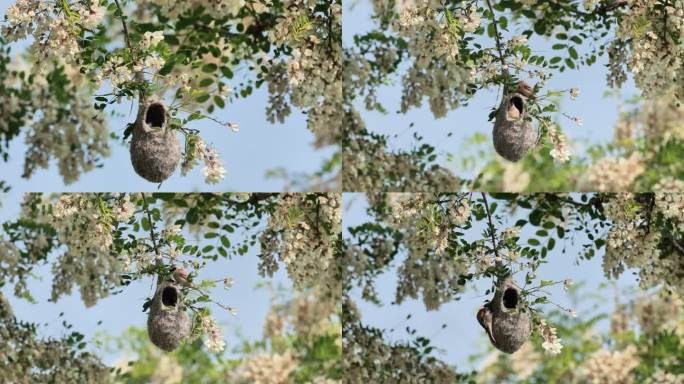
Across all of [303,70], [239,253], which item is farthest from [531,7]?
[239,253]

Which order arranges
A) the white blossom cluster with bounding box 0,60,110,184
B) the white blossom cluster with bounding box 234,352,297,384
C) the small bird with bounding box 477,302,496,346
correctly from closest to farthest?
1. the small bird with bounding box 477,302,496,346
2. the white blossom cluster with bounding box 0,60,110,184
3. the white blossom cluster with bounding box 234,352,297,384

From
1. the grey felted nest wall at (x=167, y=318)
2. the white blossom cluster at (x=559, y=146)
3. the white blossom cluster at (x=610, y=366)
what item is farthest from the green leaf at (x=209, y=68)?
the white blossom cluster at (x=610, y=366)

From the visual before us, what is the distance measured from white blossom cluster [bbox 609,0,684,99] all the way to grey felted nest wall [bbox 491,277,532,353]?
786 millimetres

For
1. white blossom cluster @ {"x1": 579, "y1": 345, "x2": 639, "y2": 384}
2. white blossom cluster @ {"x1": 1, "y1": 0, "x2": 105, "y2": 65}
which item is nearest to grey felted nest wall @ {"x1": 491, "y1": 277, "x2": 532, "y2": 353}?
white blossom cluster @ {"x1": 579, "y1": 345, "x2": 639, "y2": 384}

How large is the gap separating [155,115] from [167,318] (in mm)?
654

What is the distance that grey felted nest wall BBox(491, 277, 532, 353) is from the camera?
357 centimetres

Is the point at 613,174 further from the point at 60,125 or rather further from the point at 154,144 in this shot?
the point at 60,125

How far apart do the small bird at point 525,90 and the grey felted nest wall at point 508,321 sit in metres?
0.61

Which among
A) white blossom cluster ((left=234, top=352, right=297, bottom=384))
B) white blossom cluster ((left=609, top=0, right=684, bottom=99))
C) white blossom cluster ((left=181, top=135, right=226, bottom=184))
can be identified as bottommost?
white blossom cluster ((left=234, top=352, right=297, bottom=384))

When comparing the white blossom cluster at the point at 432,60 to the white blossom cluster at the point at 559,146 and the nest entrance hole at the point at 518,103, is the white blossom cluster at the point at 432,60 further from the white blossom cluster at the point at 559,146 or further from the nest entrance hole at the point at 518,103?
the white blossom cluster at the point at 559,146

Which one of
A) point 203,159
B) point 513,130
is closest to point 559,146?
point 513,130

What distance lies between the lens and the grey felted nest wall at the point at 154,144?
3.46m

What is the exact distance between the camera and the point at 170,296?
3.61 metres

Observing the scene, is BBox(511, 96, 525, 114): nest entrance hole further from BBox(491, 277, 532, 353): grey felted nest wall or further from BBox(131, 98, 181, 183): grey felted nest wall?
BBox(131, 98, 181, 183): grey felted nest wall
